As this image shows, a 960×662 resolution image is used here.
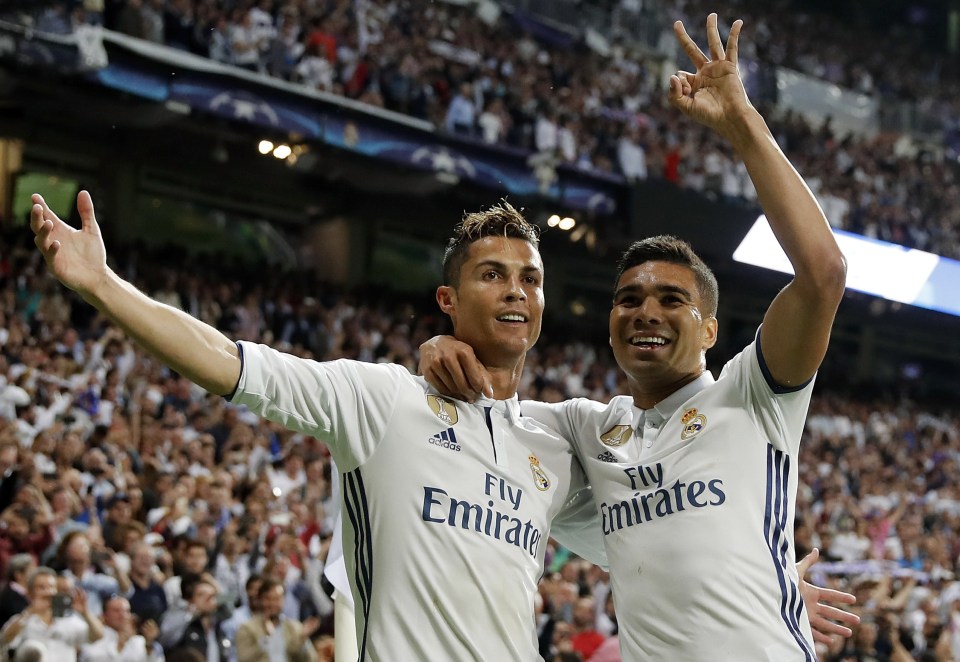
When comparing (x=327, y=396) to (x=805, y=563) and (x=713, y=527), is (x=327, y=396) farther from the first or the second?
(x=805, y=563)

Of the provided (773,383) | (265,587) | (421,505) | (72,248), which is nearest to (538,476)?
(421,505)

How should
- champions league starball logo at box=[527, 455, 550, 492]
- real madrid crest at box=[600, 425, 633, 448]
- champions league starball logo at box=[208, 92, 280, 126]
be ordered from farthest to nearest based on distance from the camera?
1. champions league starball logo at box=[208, 92, 280, 126]
2. real madrid crest at box=[600, 425, 633, 448]
3. champions league starball logo at box=[527, 455, 550, 492]

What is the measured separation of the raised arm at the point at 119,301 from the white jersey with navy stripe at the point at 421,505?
135mm

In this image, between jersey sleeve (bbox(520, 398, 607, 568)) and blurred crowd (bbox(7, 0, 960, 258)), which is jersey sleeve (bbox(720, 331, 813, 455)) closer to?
jersey sleeve (bbox(520, 398, 607, 568))

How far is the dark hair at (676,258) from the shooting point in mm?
3688

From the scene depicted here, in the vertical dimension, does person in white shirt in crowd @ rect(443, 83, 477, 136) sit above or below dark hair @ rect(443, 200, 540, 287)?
above

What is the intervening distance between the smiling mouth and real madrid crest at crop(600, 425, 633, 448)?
269 mm

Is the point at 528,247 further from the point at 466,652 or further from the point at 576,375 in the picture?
the point at 576,375

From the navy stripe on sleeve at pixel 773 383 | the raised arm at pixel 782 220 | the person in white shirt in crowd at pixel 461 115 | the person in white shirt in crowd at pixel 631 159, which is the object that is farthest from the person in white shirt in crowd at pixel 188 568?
the person in white shirt in crowd at pixel 631 159

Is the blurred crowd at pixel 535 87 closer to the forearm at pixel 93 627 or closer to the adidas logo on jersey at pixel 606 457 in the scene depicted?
the forearm at pixel 93 627

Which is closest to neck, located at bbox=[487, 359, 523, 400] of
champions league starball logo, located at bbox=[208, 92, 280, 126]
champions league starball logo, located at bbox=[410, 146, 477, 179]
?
champions league starball logo, located at bbox=[208, 92, 280, 126]

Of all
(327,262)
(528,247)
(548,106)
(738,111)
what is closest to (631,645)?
(528,247)

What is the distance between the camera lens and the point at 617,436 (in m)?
3.70

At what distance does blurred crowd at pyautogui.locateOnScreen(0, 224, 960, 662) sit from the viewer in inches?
297
